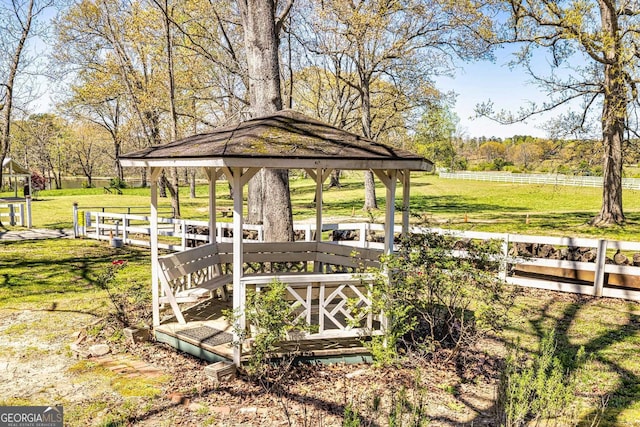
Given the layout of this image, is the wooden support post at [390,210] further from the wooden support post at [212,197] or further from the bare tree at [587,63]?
the bare tree at [587,63]

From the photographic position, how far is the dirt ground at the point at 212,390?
4426mm

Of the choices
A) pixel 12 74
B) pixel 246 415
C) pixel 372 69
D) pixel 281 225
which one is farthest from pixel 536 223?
pixel 12 74

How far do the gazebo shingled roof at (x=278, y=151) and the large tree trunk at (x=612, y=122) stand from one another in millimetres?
11130

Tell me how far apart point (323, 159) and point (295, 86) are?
26349 mm

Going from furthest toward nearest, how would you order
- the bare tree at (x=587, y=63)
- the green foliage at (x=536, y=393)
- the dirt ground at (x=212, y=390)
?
1. the bare tree at (x=587, y=63)
2. the dirt ground at (x=212, y=390)
3. the green foliage at (x=536, y=393)

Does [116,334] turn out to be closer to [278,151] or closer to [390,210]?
[278,151]

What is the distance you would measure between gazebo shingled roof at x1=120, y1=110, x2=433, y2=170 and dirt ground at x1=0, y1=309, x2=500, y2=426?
97.2 inches

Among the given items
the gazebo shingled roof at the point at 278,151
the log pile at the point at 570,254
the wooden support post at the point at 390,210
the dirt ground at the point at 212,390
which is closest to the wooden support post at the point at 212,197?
the gazebo shingled roof at the point at 278,151

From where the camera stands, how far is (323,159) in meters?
5.39

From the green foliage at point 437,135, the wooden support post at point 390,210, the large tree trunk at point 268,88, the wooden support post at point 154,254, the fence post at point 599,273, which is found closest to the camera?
the wooden support post at point 390,210

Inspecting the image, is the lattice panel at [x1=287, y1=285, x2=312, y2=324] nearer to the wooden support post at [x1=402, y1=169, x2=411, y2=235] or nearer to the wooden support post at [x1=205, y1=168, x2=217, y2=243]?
the wooden support post at [x1=402, y1=169, x2=411, y2=235]

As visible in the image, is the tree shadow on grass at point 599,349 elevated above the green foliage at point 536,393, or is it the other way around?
the green foliage at point 536,393

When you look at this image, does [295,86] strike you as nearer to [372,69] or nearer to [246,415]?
[372,69]

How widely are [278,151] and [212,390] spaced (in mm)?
Result: 2778
